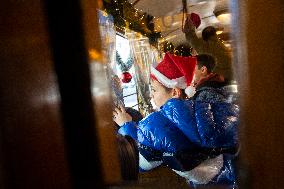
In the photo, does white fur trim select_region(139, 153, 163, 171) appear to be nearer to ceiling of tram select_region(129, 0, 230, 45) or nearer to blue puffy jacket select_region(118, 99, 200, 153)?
blue puffy jacket select_region(118, 99, 200, 153)

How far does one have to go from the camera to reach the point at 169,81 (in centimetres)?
329

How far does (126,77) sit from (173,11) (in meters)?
0.99

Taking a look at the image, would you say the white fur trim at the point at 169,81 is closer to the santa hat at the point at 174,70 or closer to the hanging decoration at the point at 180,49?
the santa hat at the point at 174,70

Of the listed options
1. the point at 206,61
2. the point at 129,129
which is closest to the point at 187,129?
the point at 129,129

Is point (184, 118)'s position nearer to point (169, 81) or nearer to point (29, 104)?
point (169, 81)

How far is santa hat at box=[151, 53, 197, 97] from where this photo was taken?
3271 mm

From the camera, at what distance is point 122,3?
3146 millimetres

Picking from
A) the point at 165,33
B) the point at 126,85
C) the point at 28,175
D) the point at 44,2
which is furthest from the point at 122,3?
the point at 28,175

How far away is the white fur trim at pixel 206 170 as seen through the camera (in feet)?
9.54

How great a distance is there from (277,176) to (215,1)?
2.85 metres

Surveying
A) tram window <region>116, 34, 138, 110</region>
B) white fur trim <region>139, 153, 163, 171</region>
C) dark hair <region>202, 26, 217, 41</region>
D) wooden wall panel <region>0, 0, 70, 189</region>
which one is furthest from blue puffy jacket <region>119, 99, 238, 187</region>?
wooden wall panel <region>0, 0, 70, 189</region>

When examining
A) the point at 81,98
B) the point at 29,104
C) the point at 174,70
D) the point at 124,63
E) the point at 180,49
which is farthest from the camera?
the point at 180,49

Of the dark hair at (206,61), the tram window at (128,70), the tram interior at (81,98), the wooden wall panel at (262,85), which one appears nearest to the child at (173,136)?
the dark hair at (206,61)

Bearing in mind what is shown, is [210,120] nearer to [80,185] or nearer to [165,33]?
[165,33]
